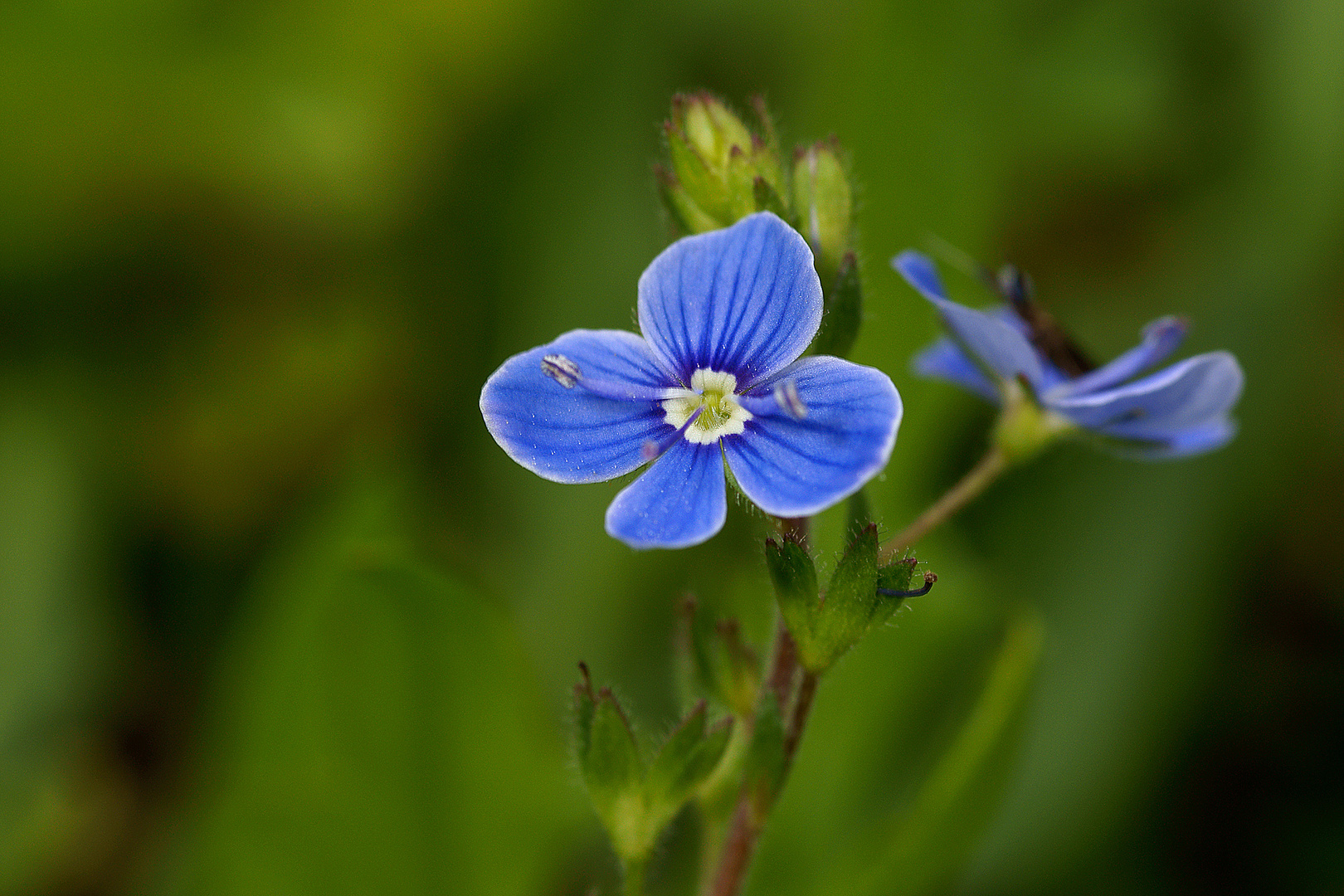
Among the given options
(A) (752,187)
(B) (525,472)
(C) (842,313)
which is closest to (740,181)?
(A) (752,187)

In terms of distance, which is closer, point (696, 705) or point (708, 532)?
point (708, 532)

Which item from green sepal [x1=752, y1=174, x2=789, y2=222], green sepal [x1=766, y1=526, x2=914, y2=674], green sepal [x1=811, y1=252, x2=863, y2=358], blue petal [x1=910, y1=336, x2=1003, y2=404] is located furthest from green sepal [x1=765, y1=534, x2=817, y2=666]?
blue petal [x1=910, y1=336, x2=1003, y2=404]

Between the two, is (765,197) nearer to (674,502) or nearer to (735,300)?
(735,300)

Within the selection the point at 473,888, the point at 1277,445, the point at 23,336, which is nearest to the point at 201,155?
the point at 23,336

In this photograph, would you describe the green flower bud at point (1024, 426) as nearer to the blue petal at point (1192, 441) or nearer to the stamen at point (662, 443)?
the blue petal at point (1192, 441)

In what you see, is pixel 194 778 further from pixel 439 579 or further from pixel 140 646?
pixel 439 579

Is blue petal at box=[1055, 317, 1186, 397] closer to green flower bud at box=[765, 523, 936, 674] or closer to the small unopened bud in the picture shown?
green flower bud at box=[765, 523, 936, 674]
